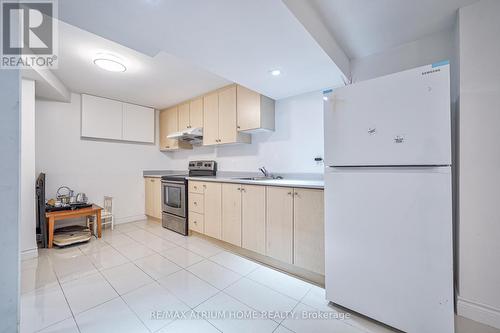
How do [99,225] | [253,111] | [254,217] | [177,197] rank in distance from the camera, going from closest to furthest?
1. [254,217]
2. [253,111]
3. [99,225]
4. [177,197]

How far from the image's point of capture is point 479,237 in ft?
4.58

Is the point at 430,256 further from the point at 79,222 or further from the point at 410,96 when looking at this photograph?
the point at 79,222

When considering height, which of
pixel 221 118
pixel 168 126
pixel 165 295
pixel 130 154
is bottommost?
pixel 165 295

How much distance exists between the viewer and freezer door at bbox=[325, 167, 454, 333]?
1.17m

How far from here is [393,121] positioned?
4.27 feet

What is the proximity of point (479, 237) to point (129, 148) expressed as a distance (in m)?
4.88

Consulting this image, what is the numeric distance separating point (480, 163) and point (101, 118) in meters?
4.83

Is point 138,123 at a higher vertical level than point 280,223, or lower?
higher

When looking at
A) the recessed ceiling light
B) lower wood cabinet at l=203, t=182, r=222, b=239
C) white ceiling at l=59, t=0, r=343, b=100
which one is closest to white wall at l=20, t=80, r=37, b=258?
white ceiling at l=59, t=0, r=343, b=100

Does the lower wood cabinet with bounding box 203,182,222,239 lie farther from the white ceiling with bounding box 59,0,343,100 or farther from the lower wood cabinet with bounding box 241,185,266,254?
the white ceiling with bounding box 59,0,343,100

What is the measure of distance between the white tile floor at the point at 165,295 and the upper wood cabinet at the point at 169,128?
6.96 ft

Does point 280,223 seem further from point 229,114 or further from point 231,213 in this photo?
point 229,114

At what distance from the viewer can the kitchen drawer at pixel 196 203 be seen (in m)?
2.93

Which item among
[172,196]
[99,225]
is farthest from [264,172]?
[99,225]
